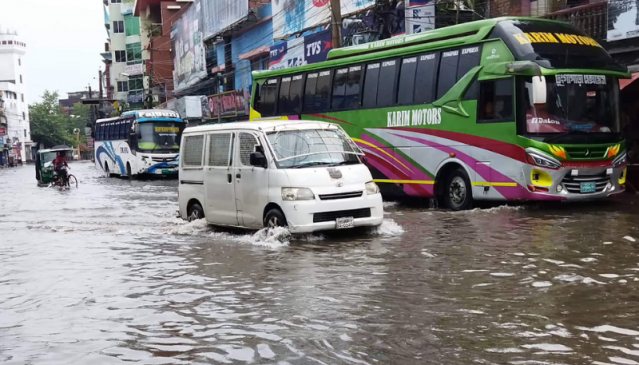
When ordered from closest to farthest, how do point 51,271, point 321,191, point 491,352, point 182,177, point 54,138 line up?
point 491,352 < point 51,271 < point 321,191 < point 182,177 < point 54,138

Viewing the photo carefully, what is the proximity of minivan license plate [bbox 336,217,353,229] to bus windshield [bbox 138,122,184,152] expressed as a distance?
26170 mm

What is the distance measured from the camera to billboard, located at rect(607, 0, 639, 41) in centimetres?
1756

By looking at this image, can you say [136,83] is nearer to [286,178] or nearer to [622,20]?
[622,20]

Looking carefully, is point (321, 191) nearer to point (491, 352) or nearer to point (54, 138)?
point (491, 352)

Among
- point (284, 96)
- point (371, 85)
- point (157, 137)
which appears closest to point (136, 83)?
point (157, 137)

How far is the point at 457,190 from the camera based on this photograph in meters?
16.0

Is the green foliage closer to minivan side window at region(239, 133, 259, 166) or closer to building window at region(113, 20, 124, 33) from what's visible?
building window at region(113, 20, 124, 33)

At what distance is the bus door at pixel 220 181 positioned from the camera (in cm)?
1277

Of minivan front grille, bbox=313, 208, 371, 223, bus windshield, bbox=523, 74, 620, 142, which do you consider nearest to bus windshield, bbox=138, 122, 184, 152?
bus windshield, bbox=523, 74, 620, 142

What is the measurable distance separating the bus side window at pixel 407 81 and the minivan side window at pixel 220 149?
5.40m

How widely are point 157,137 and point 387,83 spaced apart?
2129cm

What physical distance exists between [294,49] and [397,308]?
2769 cm

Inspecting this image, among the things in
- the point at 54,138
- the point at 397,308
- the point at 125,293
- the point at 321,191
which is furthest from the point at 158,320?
the point at 54,138

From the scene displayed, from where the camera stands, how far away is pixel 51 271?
10.3 m
